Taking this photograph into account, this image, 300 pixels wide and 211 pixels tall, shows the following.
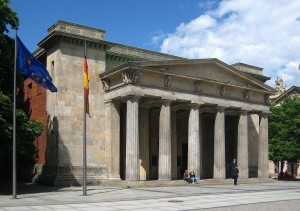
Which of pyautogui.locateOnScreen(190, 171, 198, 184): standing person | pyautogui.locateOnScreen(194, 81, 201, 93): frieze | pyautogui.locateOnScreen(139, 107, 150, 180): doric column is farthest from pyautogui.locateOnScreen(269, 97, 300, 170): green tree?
pyautogui.locateOnScreen(139, 107, 150, 180): doric column

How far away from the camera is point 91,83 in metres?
35.9

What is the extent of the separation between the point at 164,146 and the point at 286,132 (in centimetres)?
2230

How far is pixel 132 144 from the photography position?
107 feet

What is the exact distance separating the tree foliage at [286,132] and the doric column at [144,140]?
1960cm

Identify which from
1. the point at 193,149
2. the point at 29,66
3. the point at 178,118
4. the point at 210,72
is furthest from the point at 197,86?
the point at 29,66

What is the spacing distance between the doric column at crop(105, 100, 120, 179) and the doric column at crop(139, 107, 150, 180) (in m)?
3.42

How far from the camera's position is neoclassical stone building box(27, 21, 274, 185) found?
33312 millimetres

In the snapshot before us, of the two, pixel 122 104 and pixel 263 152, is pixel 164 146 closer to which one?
pixel 122 104

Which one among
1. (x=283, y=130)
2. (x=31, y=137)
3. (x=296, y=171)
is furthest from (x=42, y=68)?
(x=296, y=171)

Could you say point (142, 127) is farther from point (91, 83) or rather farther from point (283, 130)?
point (283, 130)

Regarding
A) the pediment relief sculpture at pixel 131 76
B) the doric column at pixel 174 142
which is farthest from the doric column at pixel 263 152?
the pediment relief sculpture at pixel 131 76

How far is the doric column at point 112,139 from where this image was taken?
115 feet

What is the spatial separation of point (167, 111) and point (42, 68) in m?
12.8

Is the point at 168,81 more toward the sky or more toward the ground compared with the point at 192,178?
more toward the sky
